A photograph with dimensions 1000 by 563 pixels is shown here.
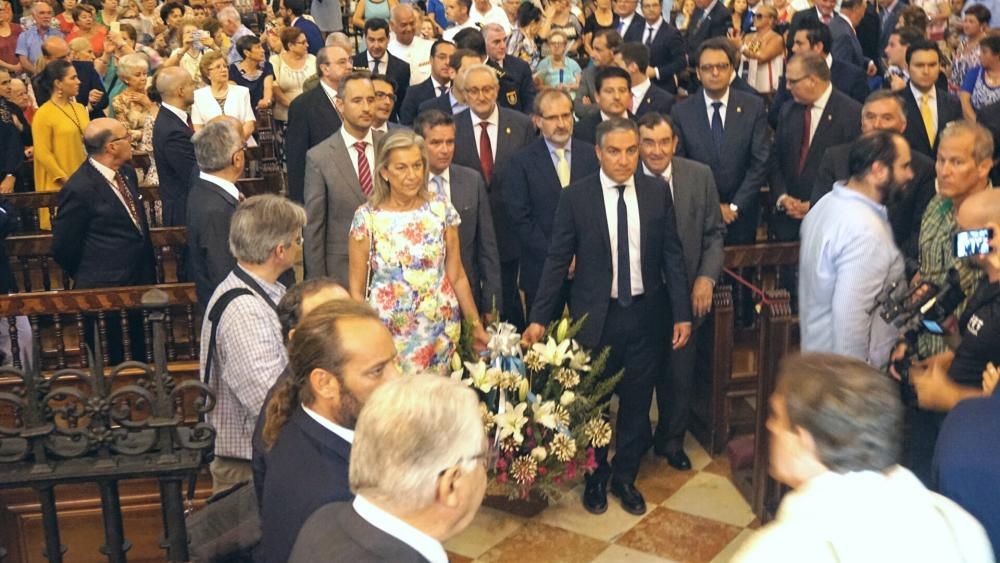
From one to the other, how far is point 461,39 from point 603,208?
3274 mm

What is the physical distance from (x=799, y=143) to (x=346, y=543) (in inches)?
194

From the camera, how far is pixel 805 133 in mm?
6340

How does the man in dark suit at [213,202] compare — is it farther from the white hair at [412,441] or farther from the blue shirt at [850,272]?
the white hair at [412,441]

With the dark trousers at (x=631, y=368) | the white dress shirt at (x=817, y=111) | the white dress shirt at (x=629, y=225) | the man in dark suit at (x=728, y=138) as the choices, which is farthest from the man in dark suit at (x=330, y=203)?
the white dress shirt at (x=817, y=111)

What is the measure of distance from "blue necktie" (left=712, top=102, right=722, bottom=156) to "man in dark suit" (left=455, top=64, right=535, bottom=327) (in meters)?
1.02

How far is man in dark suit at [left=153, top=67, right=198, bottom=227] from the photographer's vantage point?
6.17 m

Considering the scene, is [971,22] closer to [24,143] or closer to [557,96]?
[557,96]

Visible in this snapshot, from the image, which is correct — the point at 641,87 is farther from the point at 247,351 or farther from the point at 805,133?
the point at 247,351

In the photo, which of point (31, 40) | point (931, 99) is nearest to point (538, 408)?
point (931, 99)

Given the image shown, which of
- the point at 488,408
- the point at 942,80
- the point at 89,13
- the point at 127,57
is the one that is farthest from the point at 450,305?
the point at 89,13

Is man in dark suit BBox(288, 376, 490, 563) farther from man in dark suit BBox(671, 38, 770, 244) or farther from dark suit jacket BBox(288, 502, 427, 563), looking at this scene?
man in dark suit BBox(671, 38, 770, 244)

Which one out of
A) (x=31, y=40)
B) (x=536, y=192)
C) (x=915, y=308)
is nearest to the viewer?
(x=915, y=308)

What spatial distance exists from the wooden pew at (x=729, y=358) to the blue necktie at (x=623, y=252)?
27.9 inches

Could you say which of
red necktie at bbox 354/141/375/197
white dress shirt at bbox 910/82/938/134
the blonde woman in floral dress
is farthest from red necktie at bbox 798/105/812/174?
the blonde woman in floral dress
